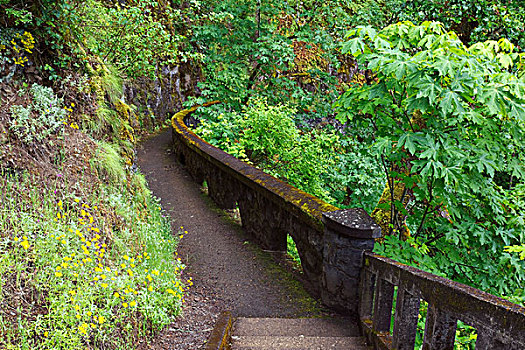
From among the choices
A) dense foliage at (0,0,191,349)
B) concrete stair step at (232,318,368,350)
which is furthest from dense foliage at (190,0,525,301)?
dense foliage at (0,0,191,349)

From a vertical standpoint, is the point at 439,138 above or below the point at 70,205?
above

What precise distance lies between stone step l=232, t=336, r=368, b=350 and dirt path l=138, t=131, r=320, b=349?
16.2 inches

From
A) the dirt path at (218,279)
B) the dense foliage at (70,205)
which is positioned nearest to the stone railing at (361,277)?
the dirt path at (218,279)

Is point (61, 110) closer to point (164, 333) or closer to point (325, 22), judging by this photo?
point (164, 333)

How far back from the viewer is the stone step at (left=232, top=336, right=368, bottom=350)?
3.72 meters

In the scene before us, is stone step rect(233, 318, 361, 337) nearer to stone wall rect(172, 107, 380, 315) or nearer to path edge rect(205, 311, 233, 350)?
path edge rect(205, 311, 233, 350)

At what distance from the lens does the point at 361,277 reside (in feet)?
14.0

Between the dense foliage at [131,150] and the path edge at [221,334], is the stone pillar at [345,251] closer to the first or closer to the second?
the dense foliage at [131,150]

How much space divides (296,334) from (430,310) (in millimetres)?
1679

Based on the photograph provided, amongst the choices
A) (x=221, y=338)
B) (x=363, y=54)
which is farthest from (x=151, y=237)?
(x=363, y=54)

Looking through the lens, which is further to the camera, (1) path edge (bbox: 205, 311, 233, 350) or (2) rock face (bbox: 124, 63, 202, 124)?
(2) rock face (bbox: 124, 63, 202, 124)

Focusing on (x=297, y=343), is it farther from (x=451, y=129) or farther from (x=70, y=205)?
(x=70, y=205)

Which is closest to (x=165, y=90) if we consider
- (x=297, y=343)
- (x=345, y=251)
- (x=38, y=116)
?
(x=38, y=116)

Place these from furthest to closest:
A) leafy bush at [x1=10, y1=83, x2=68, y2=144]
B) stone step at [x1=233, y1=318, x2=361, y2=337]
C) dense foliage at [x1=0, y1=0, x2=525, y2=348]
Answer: leafy bush at [x1=10, y1=83, x2=68, y2=144]
stone step at [x1=233, y1=318, x2=361, y2=337]
dense foliage at [x1=0, y1=0, x2=525, y2=348]
